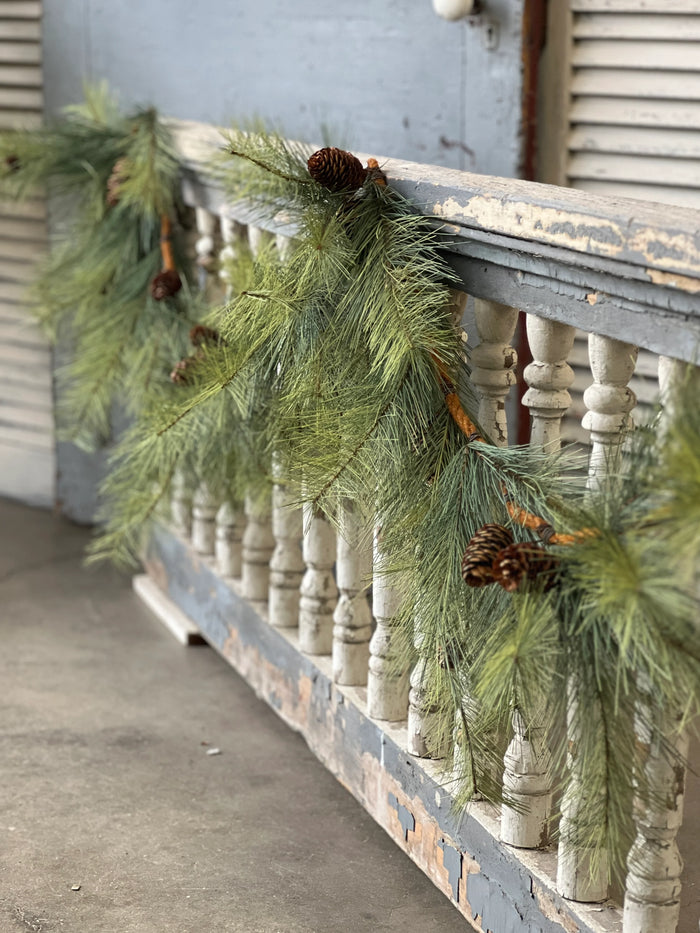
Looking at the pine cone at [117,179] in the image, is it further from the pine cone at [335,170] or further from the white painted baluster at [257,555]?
the pine cone at [335,170]

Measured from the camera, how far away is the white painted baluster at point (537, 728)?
1.31 meters

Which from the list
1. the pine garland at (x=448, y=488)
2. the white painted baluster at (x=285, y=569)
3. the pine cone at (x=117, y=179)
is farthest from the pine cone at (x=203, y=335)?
the pine cone at (x=117, y=179)

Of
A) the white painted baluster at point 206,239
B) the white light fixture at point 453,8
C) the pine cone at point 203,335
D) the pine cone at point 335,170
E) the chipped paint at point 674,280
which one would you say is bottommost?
the pine cone at point 203,335

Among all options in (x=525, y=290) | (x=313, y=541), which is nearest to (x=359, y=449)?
(x=525, y=290)

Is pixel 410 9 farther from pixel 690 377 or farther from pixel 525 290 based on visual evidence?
pixel 690 377

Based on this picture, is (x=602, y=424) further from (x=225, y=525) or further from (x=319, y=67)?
(x=319, y=67)

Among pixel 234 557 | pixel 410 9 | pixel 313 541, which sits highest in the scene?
pixel 410 9

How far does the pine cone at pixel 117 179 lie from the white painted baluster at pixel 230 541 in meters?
0.61

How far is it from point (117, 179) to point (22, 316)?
1043mm

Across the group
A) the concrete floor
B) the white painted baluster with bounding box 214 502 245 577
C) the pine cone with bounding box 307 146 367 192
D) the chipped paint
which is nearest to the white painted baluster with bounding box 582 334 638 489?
the chipped paint

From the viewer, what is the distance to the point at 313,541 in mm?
1884

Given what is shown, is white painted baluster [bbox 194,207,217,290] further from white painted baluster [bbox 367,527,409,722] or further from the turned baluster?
white painted baluster [bbox 367,527,409,722]

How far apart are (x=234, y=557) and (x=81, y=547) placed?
2.82 feet

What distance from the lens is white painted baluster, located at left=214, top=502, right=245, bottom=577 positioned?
2.26m
